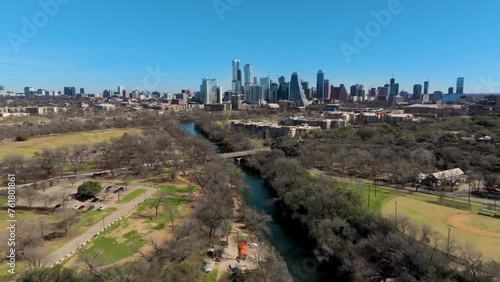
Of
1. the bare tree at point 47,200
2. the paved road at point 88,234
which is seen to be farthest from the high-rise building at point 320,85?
the bare tree at point 47,200

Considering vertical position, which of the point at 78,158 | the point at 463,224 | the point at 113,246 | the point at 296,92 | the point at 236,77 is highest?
the point at 236,77

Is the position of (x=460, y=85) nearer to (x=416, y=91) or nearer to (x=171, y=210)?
(x=416, y=91)

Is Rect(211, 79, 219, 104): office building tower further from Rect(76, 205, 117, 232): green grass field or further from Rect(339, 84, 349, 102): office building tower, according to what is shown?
Rect(76, 205, 117, 232): green grass field

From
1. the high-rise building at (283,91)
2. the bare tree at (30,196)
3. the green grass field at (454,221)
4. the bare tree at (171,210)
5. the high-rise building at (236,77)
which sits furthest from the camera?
the high-rise building at (236,77)

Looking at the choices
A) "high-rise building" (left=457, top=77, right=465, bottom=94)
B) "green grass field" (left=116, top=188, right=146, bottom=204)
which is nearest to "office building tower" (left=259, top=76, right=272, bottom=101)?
"high-rise building" (left=457, top=77, right=465, bottom=94)

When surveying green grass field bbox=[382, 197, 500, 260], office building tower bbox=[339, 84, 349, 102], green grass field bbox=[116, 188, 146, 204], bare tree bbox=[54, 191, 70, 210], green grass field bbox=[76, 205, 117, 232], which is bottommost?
green grass field bbox=[116, 188, 146, 204]

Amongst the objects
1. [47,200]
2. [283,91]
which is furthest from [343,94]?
[47,200]

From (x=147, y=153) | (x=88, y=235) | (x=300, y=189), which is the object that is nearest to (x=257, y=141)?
(x=147, y=153)

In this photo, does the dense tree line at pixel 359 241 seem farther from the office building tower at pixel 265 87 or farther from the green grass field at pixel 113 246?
the office building tower at pixel 265 87
